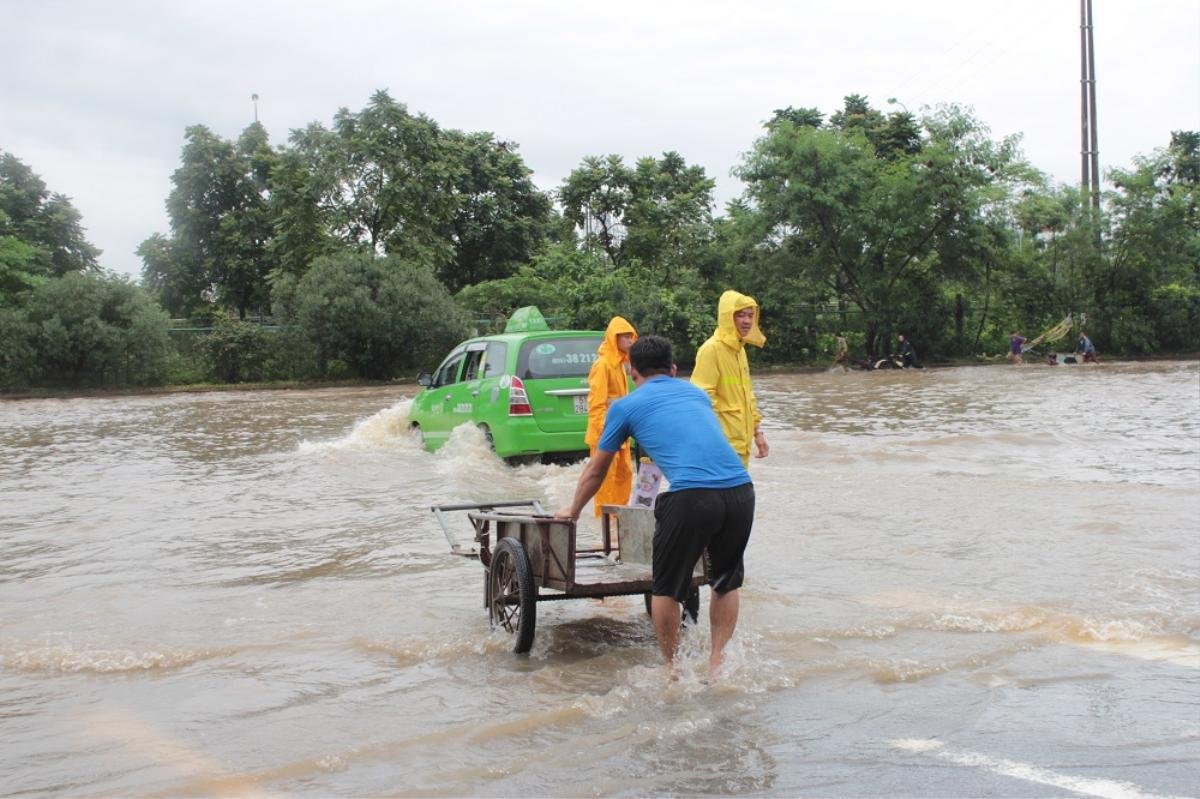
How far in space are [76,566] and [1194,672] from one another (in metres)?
7.48

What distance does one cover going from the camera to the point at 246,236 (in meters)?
48.1

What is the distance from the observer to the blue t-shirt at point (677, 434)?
5172mm

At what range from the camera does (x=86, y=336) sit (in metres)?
33.1

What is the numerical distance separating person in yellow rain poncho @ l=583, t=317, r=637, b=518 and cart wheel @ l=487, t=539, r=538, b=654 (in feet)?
6.05

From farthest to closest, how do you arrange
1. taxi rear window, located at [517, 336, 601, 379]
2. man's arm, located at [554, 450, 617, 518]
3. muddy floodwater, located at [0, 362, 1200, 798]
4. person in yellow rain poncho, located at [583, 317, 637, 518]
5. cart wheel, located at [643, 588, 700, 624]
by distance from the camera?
taxi rear window, located at [517, 336, 601, 379] → person in yellow rain poncho, located at [583, 317, 637, 518] → cart wheel, located at [643, 588, 700, 624] → man's arm, located at [554, 450, 617, 518] → muddy floodwater, located at [0, 362, 1200, 798]

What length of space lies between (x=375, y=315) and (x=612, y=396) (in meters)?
27.3

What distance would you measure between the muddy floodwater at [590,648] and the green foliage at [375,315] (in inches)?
848

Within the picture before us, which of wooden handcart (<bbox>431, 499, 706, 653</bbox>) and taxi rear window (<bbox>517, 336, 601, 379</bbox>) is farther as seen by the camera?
taxi rear window (<bbox>517, 336, 601, 379</bbox>)

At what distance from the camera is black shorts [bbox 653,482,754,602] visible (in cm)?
510

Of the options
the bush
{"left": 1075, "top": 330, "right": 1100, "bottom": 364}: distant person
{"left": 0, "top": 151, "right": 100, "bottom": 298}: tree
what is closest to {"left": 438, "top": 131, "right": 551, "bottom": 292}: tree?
{"left": 0, "top": 151, "right": 100, "bottom": 298}: tree

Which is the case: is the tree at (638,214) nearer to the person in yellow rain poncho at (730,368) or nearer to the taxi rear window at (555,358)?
the taxi rear window at (555,358)

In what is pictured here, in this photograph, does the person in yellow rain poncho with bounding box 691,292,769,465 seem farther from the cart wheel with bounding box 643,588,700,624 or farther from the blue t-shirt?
the blue t-shirt

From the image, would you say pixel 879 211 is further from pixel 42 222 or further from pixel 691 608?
pixel 691 608

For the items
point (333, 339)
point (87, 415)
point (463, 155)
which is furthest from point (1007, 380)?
point (463, 155)
